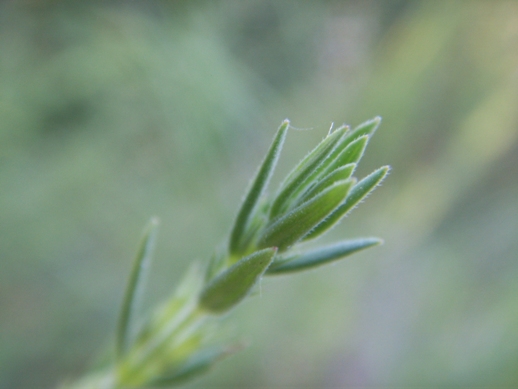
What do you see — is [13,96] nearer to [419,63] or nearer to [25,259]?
[25,259]

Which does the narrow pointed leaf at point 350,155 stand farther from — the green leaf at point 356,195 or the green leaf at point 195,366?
the green leaf at point 195,366

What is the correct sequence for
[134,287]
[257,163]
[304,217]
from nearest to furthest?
[304,217] < [134,287] < [257,163]

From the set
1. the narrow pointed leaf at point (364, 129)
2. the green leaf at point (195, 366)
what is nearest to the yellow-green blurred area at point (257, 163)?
the green leaf at point (195, 366)

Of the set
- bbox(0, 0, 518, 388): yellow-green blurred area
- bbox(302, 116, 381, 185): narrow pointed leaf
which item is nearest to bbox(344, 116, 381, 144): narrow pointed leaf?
bbox(302, 116, 381, 185): narrow pointed leaf

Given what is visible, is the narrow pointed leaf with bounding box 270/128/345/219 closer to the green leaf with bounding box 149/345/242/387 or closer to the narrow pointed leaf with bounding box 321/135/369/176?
the narrow pointed leaf with bounding box 321/135/369/176

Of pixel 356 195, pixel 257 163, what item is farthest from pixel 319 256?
pixel 257 163

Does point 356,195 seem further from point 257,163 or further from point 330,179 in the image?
point 257,163

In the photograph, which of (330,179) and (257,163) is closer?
(330,179)

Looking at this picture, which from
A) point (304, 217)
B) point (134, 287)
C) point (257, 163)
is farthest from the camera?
point (257, 163)
